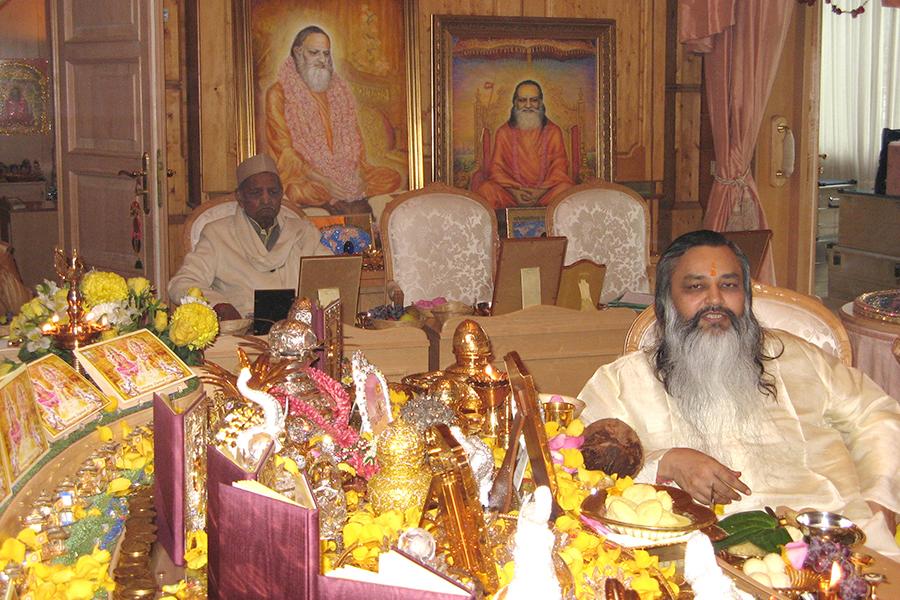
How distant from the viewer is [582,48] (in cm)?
802

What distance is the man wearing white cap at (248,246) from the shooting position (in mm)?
5395

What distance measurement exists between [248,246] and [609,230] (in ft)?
6.80

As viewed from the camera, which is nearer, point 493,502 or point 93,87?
point 493,502

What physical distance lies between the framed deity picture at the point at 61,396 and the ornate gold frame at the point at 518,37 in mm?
5420

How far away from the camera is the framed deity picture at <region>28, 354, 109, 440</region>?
2.30 meters

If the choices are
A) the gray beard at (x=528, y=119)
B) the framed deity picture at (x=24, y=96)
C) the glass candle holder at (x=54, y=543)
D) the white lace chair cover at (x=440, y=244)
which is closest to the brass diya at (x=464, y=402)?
the glass candle holder at (x=54, y=543)

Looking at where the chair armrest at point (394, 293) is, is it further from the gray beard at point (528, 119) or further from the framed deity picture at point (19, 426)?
the framed deity picture at point (19, 426)

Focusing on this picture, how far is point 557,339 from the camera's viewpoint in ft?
14.0

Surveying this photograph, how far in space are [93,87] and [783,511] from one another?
546cm

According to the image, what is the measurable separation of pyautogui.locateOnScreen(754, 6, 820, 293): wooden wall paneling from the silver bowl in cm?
604

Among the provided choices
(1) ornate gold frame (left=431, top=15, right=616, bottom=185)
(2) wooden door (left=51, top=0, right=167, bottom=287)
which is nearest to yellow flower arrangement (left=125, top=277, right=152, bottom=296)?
(2) wooden door (left=51, top=0, right=167, bottom=287)

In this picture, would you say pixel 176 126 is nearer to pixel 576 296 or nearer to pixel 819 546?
pixel 576 296

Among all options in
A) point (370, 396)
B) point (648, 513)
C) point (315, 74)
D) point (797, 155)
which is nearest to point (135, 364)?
point (370, 396)

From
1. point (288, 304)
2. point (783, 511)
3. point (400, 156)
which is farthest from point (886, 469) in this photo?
point (400, 156)
